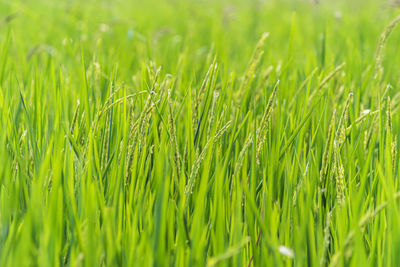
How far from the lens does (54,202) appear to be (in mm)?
760

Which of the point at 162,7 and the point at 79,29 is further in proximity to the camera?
the point at 162,7

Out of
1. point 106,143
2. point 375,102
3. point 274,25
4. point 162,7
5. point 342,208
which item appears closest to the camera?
point 342,208

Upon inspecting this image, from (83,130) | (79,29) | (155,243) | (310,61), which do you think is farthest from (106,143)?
(79,29)

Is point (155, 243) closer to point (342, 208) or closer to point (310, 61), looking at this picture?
point (342, 208)

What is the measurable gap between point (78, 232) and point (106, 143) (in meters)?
0.40

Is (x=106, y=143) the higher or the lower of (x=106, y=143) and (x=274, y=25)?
the lower

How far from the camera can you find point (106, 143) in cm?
105

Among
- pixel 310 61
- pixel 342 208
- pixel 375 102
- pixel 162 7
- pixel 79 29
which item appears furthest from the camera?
pixel 162 7

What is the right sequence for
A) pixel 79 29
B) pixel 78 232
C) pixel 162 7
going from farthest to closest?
1. pixel 162 7
2. pixel 79 29
3. pixel 78 232

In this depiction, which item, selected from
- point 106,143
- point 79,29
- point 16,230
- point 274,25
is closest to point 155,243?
point 16,230

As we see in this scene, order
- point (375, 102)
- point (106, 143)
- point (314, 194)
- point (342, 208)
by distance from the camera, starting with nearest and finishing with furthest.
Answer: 1. point (342, 208)
2. point (314, 194)
3. point (106, 143)
4. point (375, 102)

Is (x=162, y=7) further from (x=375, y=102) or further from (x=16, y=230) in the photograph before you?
(x=16, y=230)

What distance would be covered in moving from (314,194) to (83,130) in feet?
1.84

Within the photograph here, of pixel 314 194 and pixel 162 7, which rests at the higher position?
pixel 162 7
